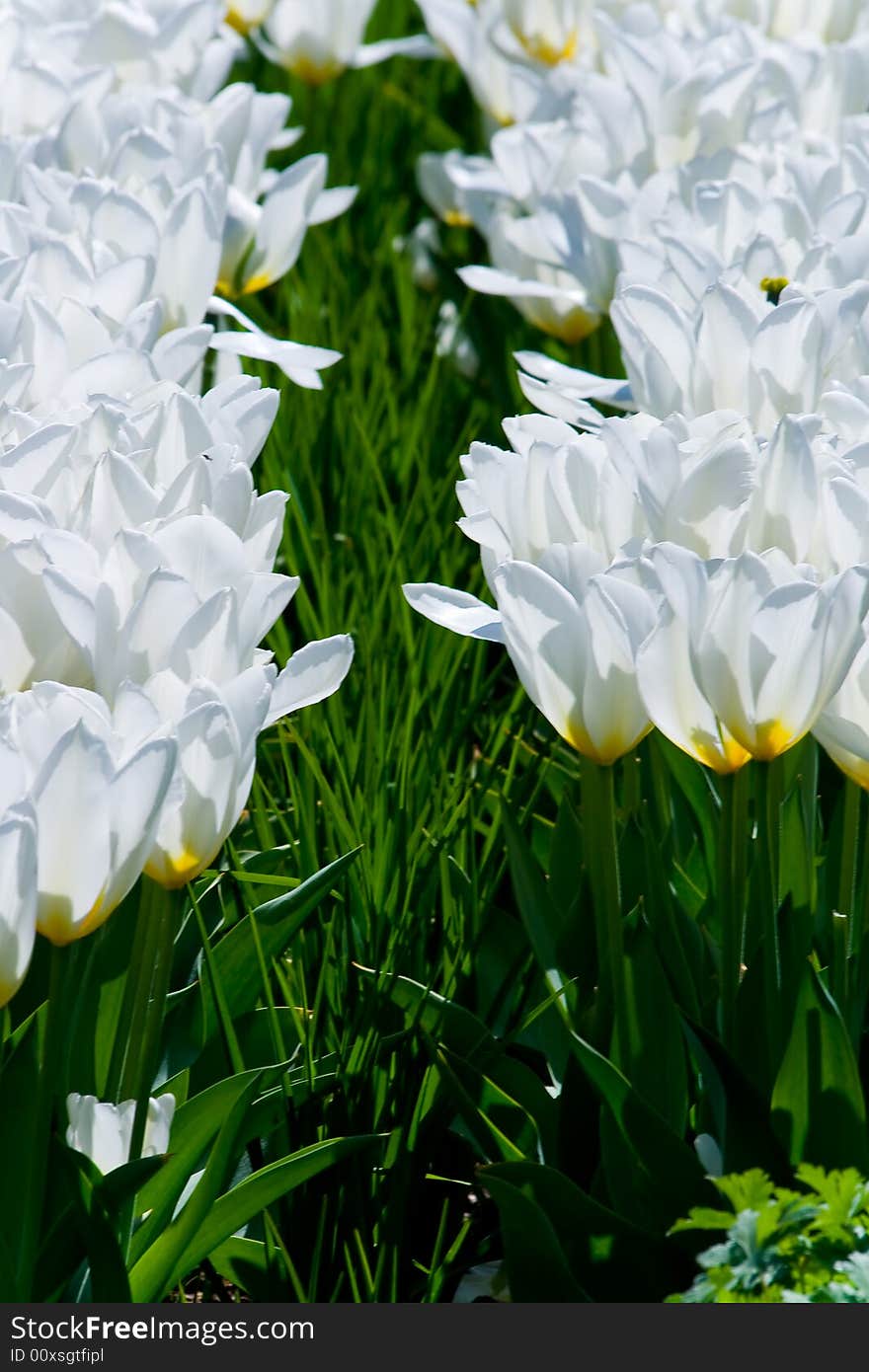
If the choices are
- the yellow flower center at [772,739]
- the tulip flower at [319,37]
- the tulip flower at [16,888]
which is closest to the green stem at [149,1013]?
the tulip flower at [16,888]

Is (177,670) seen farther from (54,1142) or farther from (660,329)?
(660,329)

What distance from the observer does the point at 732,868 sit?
996 millimetres

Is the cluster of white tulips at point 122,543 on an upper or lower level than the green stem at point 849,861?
upper

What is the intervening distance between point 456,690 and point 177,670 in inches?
29.1

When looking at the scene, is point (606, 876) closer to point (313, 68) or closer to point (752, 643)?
point (752, 643)

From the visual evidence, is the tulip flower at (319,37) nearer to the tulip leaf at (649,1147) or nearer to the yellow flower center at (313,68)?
the yellow flower center at (313,68)

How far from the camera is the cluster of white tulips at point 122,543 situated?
2.73ft

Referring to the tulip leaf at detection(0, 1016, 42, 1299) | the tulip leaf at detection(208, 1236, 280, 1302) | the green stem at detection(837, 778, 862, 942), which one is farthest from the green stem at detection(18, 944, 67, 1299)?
the green stem at detection(837, 778, 862, 942)

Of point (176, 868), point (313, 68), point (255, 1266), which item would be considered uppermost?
point (313, 68)

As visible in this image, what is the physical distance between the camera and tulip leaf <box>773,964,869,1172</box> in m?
0.97

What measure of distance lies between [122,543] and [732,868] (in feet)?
1.36

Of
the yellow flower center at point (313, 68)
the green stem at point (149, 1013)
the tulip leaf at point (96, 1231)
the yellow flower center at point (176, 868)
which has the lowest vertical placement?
the tulip leaf at point (96, 1231)

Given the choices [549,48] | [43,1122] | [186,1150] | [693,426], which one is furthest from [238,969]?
[549,48]

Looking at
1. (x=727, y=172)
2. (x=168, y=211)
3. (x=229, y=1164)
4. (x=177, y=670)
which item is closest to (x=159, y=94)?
(x=168, y=211)
